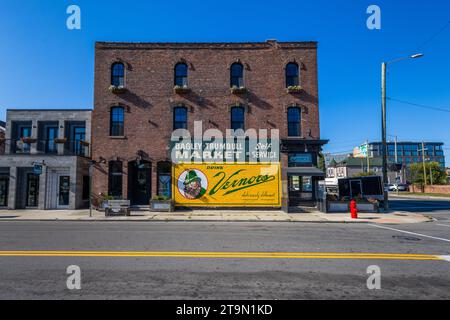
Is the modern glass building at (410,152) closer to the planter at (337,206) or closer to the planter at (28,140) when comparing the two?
the planter at (337,206)

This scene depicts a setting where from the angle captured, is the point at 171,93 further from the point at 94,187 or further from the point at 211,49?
the point at 94,187

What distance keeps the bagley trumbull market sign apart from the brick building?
859mm

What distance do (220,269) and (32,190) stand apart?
2046 centimetres

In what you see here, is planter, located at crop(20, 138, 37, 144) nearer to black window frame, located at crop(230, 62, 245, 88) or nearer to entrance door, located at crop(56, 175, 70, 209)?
entrance door, located at crop(56, 175, 70, 209)

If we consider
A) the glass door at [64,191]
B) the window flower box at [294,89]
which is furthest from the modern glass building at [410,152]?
the glass door at [64,191]

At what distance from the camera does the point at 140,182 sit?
20.7m

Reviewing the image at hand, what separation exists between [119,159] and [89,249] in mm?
13596

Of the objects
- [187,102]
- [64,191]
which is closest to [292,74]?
[187,102]

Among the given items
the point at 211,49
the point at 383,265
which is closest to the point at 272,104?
the point at 211,49

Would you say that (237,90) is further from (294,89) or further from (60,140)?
(60,140)

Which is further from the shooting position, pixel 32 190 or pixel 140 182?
pixel 140 182

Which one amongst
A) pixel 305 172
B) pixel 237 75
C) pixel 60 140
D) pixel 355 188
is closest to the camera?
pixel 305 172

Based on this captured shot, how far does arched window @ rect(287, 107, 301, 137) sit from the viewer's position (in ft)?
68.1

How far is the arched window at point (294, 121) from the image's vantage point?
20750 millimetres
